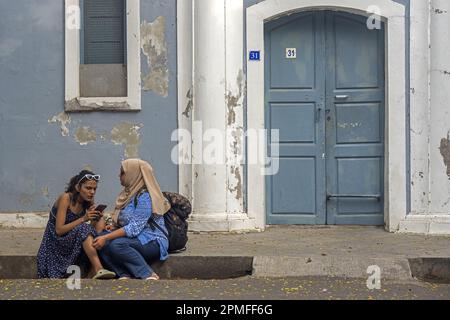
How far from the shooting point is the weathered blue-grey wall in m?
10.0

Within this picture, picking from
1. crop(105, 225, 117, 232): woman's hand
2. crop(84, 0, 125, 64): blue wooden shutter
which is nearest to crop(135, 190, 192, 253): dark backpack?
crop(105, 225, 117, 232): woman's hand

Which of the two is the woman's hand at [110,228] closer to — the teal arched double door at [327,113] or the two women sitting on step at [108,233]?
the two women sitting on step at [108,233]

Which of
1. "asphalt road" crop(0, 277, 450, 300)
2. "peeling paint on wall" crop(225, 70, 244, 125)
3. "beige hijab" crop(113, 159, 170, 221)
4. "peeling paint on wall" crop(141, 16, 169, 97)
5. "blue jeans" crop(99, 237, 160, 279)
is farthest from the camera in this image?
"peeling paint on wall" crop(141, 16, 169, 97)

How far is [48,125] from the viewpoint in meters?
10.1

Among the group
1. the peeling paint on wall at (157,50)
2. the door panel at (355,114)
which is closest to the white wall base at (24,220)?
the peeling paint on wall at (157,50)

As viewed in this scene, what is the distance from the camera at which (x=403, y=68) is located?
9766 mm

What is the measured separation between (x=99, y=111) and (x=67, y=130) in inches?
16.9

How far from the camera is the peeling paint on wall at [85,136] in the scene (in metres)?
10.0

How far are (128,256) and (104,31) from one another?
130 inches

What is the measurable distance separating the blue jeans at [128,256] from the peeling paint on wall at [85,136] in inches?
Answer: 91.2

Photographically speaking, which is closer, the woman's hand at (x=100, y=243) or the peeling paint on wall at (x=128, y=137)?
the woman's hand at (x=100, y=243)

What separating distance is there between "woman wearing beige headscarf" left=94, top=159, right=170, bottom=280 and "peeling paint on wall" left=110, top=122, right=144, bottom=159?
5.98 feet

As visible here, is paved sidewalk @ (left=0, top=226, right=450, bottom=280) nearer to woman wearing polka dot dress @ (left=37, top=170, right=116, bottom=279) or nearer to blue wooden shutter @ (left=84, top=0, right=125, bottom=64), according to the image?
woman wearing polka dot dress @ (left=37, top=170, right=116, bottom=279)
